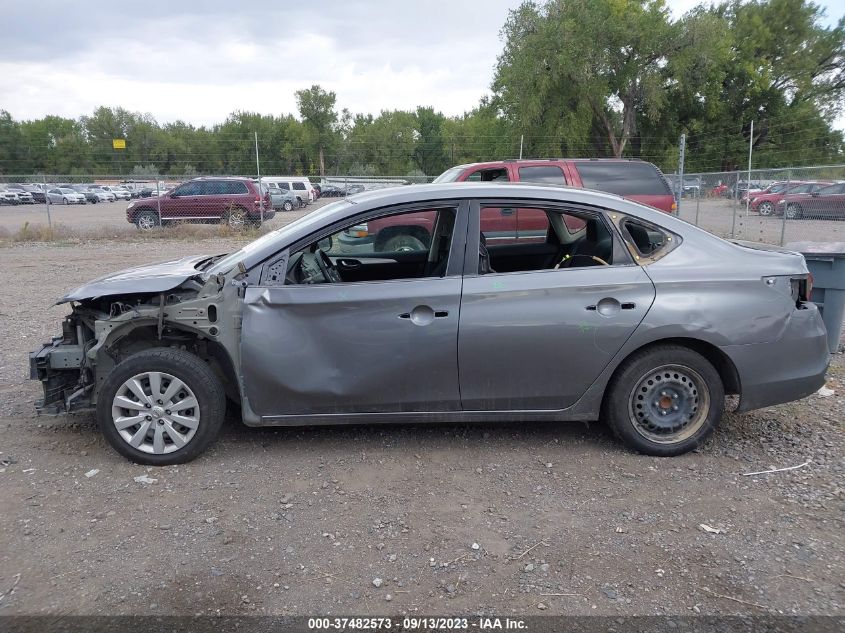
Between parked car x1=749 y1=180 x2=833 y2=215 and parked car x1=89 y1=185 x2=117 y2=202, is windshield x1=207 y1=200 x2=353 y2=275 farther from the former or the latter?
parked car x1=89 y1=185 x2=117 y2=202

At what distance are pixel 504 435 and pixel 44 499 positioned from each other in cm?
282

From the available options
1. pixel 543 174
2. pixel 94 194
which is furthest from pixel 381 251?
pixel 94 194

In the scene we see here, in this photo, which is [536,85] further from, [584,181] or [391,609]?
[391,609]

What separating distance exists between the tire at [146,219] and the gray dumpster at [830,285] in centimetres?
1871

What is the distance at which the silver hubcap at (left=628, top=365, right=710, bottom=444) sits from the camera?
13.2ft

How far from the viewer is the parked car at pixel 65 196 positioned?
4278 centimetres

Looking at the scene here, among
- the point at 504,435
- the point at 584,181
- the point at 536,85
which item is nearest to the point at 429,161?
the point at 536,85

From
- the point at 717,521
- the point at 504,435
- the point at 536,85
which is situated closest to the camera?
the point at 717,521

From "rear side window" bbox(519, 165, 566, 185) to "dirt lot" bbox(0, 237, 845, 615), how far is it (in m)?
4.92

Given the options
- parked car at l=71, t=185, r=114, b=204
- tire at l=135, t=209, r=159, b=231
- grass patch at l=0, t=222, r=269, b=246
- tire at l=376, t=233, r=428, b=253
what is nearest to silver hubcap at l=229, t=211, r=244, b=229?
grass patch at l=0, t=222, r=269, b=246

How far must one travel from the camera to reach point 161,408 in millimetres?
3932

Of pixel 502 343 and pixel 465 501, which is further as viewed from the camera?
pixel 502 343

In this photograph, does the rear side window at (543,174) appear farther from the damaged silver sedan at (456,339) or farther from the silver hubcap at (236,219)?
the silver hubcap at (236,219)

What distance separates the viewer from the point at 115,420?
3918 mm
